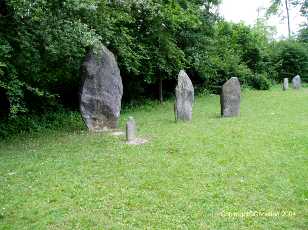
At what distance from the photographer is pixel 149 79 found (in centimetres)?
2206

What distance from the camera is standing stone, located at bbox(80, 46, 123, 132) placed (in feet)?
46.9

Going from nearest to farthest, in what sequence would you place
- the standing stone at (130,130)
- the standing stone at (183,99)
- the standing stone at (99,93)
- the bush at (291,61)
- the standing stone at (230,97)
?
the standing stone at (130,130) < the standing stone at (99,93) < the standing stone at (183,99) < the standing stone at (230,97) < the bush at (291,61)

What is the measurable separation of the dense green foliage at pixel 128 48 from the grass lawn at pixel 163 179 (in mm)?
2519

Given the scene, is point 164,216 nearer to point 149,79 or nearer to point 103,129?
point 103,129

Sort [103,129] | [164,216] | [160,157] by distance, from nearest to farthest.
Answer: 1. [164,216]
2. [160,157]
3. [103,129]

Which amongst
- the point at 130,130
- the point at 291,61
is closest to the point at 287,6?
the point at 291,61

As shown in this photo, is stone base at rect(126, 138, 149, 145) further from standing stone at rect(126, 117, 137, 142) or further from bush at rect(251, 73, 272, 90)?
bush at rect(251, 73, 272, 90)

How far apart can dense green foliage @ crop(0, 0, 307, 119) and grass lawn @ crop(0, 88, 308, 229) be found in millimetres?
2519

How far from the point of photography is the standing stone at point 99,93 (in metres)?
14.3

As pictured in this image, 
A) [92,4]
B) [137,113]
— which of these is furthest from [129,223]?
[137,113]

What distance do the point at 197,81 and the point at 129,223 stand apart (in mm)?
22839

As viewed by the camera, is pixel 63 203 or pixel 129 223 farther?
pixel 63 203

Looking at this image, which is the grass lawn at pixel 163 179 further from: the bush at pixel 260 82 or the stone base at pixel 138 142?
the bush at pixel 260 82

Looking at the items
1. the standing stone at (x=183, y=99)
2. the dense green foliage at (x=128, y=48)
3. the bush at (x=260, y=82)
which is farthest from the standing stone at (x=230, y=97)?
the bush at (x=260, y=82)
